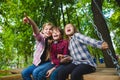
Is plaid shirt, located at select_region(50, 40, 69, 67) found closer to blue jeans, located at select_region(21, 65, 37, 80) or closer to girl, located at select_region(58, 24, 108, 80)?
girl, located at select_region(58, 24, 108, 80)

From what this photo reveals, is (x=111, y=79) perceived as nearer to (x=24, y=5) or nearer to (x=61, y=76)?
(x=61, y=76)

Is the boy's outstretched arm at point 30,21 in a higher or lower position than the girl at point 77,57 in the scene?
higher

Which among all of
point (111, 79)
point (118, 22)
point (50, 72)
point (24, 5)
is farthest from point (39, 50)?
point (118, 22)

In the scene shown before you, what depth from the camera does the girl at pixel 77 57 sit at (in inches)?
168

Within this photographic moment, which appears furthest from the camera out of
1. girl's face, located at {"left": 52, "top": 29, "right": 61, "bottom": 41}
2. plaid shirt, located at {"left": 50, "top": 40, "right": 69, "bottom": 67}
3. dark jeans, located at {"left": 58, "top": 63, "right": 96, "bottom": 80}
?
girl's face, located at {"left": 52, "top": 29, "right": 61, "bottom": 41}

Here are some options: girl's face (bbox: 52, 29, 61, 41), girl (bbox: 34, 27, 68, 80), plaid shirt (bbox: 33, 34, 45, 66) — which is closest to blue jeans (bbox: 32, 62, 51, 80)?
girl (bbox: 34, 27, 68, 80)

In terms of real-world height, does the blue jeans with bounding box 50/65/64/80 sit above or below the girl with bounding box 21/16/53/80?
below

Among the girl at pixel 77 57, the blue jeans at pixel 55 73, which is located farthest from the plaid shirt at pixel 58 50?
the blue jeans at pixel 55 73

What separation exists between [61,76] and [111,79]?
101cm

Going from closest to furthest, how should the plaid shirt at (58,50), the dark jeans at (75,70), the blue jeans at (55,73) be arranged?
1. the dark jeans at (75,70)
2. the blue jeans at (55,73)
3. the plaid shirt at (58,50)

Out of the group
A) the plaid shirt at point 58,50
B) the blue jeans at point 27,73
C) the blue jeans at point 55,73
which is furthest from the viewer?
the blue jeans at point 27,73

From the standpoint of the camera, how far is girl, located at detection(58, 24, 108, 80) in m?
4.27

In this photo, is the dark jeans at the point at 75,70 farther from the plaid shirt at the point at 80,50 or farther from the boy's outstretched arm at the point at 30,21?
the boy's outstretched arm at the point at 30,21

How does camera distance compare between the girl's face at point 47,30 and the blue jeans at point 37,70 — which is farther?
the girl's face at point 47,30
